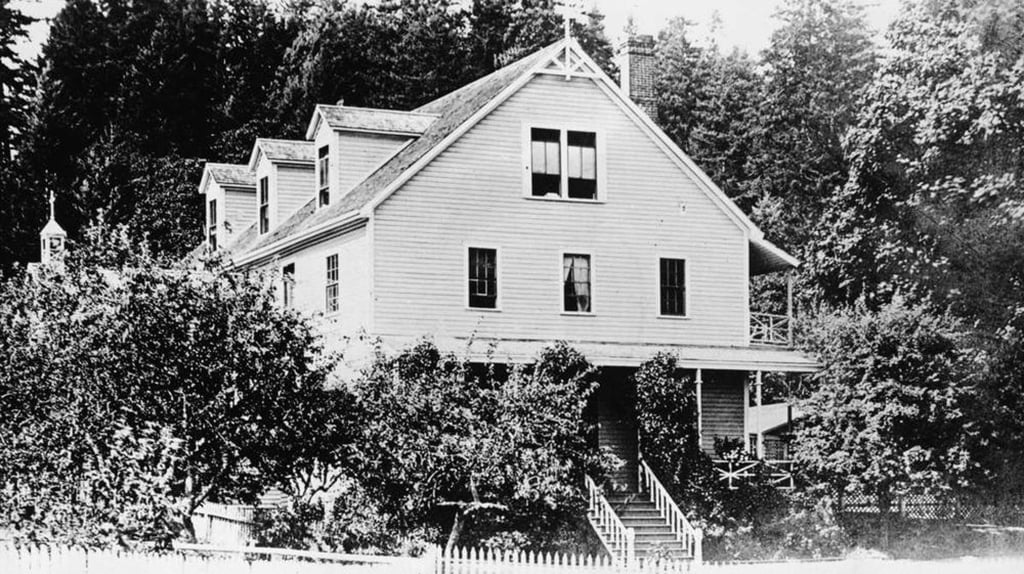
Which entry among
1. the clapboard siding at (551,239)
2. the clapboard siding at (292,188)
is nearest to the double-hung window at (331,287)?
the clapboard siding at (551,239)

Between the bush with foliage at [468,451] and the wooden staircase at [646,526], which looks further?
the wooden staircase at [646,526]

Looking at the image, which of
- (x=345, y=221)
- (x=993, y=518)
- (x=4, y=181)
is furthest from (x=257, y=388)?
(x=4, y=181)

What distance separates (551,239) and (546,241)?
0.46 ft

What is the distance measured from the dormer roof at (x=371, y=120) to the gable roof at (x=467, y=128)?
0.07m

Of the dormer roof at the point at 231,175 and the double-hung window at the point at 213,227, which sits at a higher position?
the dormer roof at the point at 231,175

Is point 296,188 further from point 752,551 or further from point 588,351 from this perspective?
point 752,551

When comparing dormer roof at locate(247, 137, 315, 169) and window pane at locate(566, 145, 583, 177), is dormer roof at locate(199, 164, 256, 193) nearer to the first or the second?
dormer roof at locate(247, 137, 315, 169)

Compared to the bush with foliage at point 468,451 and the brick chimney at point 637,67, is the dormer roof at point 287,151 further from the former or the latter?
the bush with foliage at point 468,451

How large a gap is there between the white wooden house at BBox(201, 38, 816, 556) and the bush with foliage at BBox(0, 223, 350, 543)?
7.92 m

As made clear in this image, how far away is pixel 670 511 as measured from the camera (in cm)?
2909

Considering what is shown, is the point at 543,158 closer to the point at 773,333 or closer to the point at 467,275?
the point at 467,275

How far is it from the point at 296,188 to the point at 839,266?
14.9m

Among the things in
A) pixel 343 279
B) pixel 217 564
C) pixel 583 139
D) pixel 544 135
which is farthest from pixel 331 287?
pixel 217 564

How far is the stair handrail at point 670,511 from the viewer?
1096 inches
